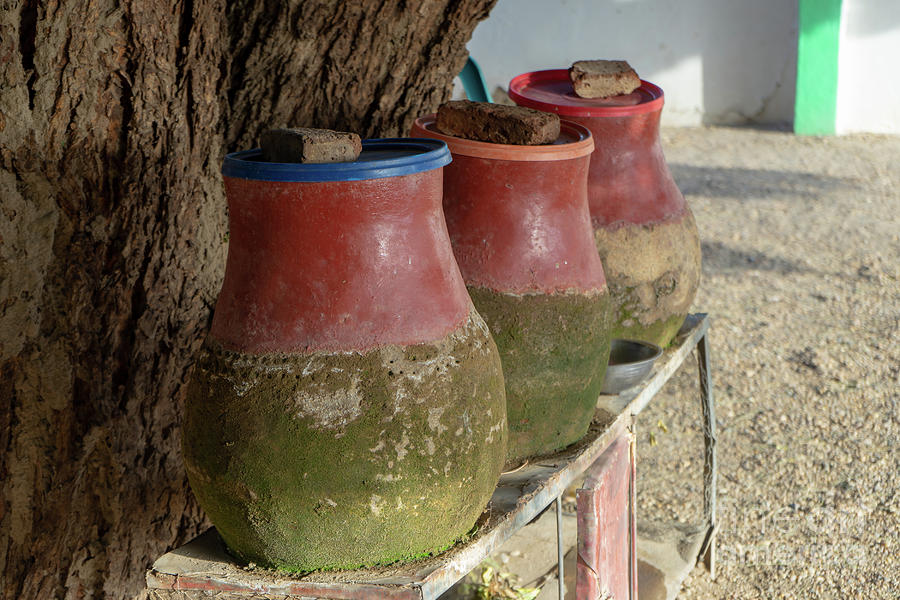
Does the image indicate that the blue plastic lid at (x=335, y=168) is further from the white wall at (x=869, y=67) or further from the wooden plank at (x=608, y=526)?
the white wall at (x=869, y=67)

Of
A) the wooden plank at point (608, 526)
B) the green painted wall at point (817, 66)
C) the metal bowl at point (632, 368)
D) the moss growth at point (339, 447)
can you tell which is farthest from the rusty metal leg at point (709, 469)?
the green painted wall at point (817, 66)

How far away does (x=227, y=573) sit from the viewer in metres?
1.48

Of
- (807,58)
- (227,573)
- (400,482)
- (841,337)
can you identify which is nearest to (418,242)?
(400,482)

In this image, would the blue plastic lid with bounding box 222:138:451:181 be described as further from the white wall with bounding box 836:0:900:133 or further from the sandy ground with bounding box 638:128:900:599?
the white wall with bounding box 836:0:900:133

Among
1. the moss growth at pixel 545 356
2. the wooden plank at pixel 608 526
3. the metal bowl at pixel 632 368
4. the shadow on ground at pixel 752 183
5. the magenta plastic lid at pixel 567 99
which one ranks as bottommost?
the shadow on ground at pixel 752 183

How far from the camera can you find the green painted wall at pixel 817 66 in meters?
7.52

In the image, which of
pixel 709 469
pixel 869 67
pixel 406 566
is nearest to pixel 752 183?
pixel 869 67

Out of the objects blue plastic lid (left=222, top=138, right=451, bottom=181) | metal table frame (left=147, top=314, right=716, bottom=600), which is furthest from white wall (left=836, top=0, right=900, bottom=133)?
blue plastic lid (left=222, top=138, right=451, bottom=181)

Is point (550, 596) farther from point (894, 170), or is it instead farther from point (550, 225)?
point (894, 170)

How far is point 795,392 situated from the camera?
3.94 meters

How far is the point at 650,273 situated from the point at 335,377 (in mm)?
1037

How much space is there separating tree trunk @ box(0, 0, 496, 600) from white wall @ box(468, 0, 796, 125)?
6277mm

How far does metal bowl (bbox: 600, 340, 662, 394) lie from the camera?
2066 mm

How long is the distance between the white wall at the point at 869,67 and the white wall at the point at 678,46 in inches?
19.3
